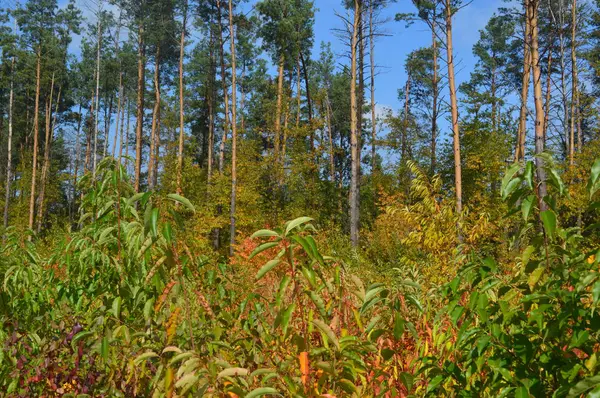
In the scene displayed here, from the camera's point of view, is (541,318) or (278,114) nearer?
(541,318)

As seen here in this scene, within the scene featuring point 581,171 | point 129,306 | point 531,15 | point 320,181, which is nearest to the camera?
point 129,306

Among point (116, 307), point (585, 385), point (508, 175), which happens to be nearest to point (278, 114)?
point (116, 307)

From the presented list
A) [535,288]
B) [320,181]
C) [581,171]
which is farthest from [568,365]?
[320,181]

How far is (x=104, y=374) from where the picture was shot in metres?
2.30

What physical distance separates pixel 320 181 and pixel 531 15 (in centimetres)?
1491

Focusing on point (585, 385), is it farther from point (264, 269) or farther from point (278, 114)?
point (278, 114)

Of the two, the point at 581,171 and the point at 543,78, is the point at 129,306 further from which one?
the point at 543,78

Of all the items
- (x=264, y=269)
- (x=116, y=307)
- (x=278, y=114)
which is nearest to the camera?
(x=264, y=269)

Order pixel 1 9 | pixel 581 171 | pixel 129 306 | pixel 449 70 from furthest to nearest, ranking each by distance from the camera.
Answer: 1. pixel 1 9
2. pixel 581 171
3. pixel 449 70
4. pixel 129 306

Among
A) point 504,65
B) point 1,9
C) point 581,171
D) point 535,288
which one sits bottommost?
point 535,288

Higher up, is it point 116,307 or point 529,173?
point 529,173

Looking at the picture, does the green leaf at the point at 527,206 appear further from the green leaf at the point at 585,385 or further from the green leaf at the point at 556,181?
the green leaf at the point at 585,385

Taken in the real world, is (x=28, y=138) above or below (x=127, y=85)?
below

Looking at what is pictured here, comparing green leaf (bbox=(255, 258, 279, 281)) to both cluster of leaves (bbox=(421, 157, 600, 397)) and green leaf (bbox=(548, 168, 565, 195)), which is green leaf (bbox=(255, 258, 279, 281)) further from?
green leaf (bbox=(548, 168, 565, 195))
